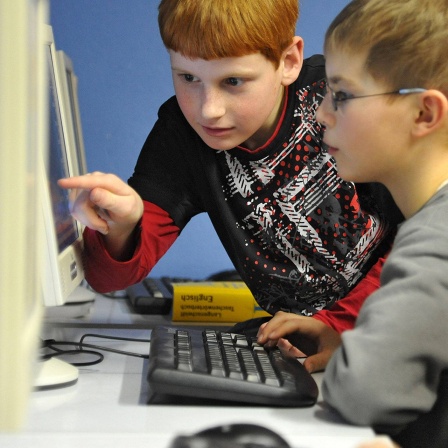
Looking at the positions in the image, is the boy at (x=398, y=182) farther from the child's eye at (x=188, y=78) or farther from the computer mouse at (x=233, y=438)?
the child's eye at (x=188, y=78)

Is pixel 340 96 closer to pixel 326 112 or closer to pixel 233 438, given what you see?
pixel 326 112

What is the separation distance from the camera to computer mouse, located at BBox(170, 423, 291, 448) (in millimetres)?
562

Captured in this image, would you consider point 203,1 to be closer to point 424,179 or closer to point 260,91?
point 260,91

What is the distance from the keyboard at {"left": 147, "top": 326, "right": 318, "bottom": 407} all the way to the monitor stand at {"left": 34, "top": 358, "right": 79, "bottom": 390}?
9 cm

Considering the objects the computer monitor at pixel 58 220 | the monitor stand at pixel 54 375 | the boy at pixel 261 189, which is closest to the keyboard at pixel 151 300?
the boy at pixel 261 189

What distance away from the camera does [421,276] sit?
Answer: 0.67 meters

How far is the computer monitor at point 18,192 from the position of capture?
0.48 metres

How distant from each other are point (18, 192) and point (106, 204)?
47 cm

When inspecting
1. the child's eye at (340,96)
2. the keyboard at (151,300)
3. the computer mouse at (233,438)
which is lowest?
the keyboard at (151,300)

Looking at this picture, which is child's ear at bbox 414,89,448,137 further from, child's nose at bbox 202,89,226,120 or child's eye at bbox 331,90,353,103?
child's nose at bbox 202,89,226,120

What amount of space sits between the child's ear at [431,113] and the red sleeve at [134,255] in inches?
17.7

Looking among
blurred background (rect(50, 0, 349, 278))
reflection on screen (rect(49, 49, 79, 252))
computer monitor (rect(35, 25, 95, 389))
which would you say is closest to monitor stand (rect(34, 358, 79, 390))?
computer monitor (rect(35, 25, 95, 389))

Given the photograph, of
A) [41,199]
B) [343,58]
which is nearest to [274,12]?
[343,58]

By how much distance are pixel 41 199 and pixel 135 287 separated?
0.81 m
